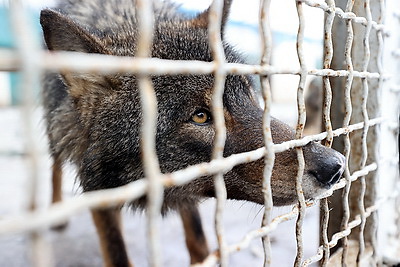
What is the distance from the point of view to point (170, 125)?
6.07 feet

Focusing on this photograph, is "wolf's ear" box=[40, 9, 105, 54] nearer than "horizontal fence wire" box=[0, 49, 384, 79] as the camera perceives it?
No

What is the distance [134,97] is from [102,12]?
1147mm

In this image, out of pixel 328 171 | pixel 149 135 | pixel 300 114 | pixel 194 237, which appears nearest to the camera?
pixel 149 135

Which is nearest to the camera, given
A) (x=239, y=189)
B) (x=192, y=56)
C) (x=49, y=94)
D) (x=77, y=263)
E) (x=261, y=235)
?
(x=261, y=235)

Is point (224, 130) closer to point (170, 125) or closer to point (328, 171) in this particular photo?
point (328, 171)

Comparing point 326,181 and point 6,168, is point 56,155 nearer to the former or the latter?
point 326,181

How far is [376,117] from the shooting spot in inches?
85.2

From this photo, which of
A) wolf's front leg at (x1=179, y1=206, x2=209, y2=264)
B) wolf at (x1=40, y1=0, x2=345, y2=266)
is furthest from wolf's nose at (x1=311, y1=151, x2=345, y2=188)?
wolf's front leg at (x1=179, y1=206, x2=209, y2=264)

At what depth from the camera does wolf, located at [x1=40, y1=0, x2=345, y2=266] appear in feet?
5.36

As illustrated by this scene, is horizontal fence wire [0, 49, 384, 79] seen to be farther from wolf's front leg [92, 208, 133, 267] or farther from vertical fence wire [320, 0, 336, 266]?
wolf's front leg [92, 208, 133, 267]

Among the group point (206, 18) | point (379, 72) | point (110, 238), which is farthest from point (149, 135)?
point (110, 238)

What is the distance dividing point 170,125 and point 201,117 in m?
0.15

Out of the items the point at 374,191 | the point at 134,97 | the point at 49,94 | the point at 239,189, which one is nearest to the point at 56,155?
the point at 49,94

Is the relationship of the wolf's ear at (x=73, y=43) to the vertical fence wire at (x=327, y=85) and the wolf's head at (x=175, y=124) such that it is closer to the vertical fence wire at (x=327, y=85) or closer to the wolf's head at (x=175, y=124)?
the wolf's head at (x=175, y=124)
